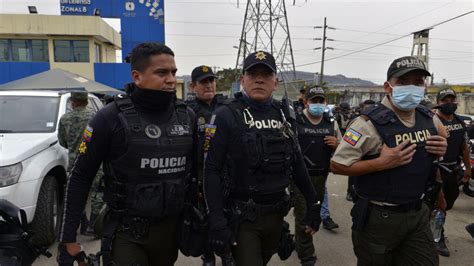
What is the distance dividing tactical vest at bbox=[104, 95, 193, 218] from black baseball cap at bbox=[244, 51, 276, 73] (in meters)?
0.71

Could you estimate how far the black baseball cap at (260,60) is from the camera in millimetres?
2422

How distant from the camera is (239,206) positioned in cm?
235

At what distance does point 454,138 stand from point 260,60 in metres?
3.24

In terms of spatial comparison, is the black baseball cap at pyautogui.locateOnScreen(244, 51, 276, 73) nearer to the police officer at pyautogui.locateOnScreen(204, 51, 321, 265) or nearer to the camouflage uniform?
the police officer at pyautogui.locateOnScreen(204, 51, 321, 265)

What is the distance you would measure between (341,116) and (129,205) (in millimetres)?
9847

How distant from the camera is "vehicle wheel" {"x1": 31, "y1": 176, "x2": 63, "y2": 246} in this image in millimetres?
3965

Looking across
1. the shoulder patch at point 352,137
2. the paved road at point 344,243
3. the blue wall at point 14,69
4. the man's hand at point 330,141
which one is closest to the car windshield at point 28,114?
the paved road at point 344,243

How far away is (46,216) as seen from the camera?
13.2 ft

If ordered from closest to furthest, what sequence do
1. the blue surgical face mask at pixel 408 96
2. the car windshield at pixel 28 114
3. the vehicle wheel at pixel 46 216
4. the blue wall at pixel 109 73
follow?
the blue surgical face mask at pixel 408 96 < the vehicle wheel at pixel 46 216 < the car windshield at pixel 28 114 < the blue wall at pixel 109 73

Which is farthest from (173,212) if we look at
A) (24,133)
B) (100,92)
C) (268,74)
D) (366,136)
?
(100,92)

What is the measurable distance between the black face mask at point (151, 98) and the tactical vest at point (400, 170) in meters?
1.42

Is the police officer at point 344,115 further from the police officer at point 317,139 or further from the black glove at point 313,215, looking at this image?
the black glove at point 313,215

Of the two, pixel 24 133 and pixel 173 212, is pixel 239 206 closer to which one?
pixel 173 212

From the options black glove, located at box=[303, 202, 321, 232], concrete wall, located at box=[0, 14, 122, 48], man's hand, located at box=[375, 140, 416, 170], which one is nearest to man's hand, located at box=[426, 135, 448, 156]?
man's hand, located at box=[375, 140, 416, 170]
